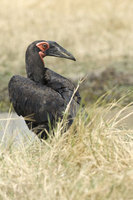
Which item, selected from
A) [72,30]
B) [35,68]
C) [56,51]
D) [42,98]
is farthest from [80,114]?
[72,30]

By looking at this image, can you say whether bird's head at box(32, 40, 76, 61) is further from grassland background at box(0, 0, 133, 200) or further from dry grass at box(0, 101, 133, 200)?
dry grass at box(0, 101, 133, 200)

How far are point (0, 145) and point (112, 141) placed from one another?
3.09 feet

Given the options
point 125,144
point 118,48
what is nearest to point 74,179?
point 125,144

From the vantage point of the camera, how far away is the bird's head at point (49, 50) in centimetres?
583

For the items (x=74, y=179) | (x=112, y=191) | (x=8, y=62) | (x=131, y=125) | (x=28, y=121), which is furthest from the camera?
(x=8, y=62)

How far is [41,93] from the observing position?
5.47 m

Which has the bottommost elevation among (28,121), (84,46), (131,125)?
(84,46)

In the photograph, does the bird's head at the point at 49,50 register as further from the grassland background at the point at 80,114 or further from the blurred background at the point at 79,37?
the blurred background at the point at 79,37

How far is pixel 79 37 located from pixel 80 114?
358 inches

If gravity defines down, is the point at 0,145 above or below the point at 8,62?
above

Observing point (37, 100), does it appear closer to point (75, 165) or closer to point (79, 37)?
point (75, 165)

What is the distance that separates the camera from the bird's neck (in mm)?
5758

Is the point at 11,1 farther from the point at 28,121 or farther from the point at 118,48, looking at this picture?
the point at 28,121

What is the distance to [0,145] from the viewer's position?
15.5 feet
